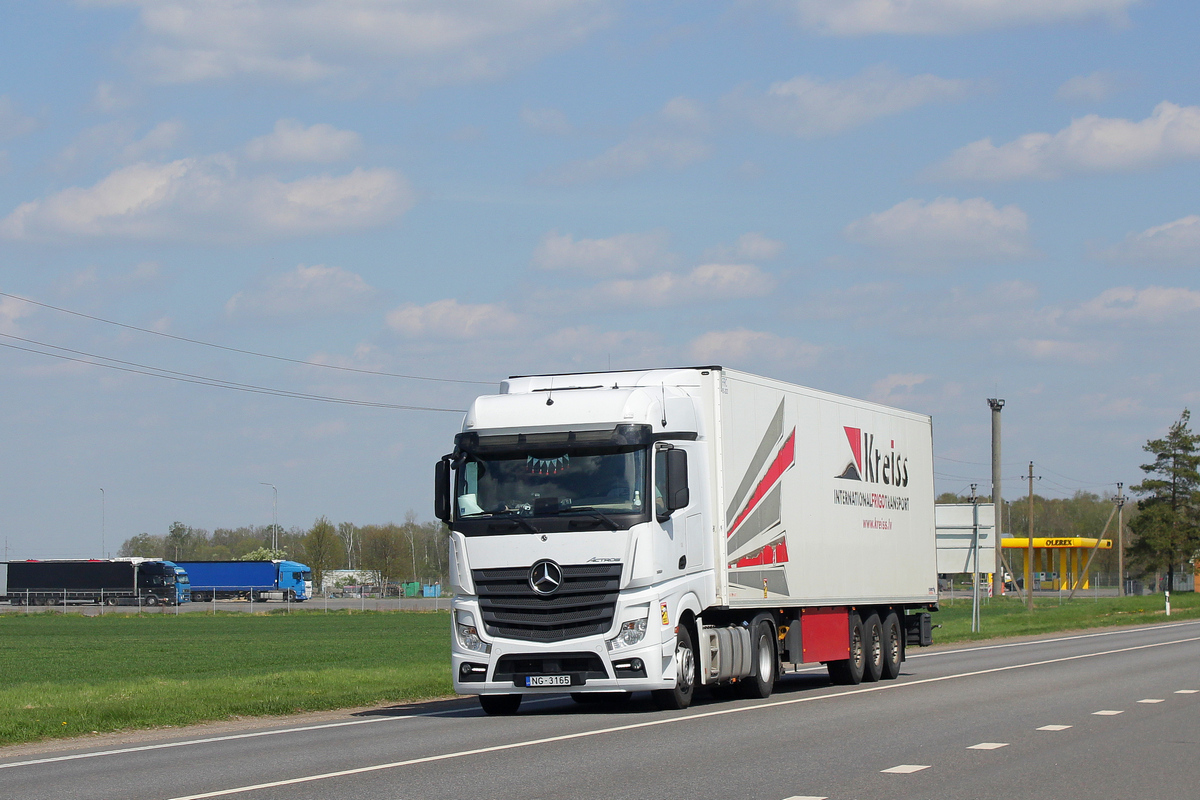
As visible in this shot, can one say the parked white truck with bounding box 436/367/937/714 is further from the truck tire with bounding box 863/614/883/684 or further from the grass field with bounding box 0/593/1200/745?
the grass field with bounding box 0/593/1200/745

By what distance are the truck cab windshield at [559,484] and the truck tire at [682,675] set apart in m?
1.78

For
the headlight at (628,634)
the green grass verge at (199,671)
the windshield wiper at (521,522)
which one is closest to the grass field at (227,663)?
the green grass verge at (199,671)

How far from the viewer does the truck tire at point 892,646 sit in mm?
23250

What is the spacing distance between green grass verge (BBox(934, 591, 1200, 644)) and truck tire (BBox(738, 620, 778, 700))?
21.3 m

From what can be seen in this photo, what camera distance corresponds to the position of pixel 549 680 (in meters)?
A: 16.0

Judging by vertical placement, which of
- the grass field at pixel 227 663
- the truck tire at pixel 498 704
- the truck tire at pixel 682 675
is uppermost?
the truck tire at pixel 682 675

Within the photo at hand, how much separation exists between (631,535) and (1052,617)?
43.2m

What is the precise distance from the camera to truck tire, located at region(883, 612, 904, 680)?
23.2 meters

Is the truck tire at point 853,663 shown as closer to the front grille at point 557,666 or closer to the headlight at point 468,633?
the front grille at point 557,666

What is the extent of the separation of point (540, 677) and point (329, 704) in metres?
4.98

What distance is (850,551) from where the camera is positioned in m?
21.7

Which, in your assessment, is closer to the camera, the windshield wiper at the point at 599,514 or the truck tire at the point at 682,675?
the windshield wiper at the point at 599,514

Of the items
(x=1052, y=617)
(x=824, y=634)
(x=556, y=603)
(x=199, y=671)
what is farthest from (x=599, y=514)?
(x=1052, y=617)

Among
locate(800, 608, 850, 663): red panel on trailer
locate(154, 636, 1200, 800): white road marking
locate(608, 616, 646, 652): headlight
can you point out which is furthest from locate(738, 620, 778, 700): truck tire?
locate(608, 616, 646, 652): headlight
